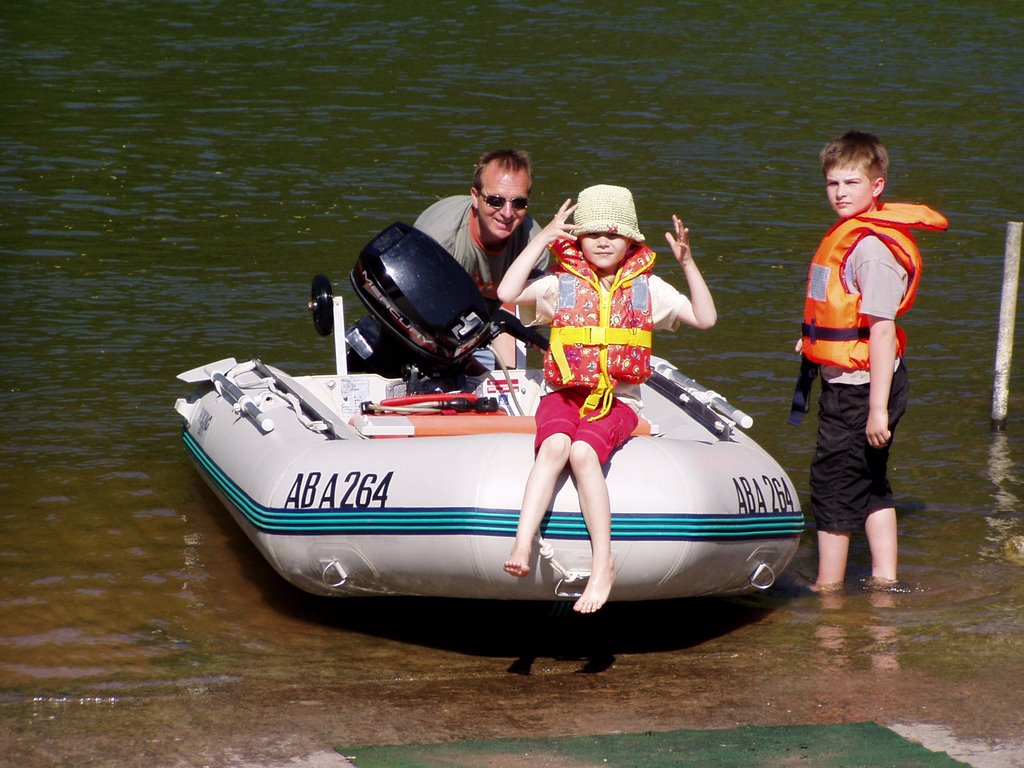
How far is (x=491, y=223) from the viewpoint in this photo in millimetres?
6277

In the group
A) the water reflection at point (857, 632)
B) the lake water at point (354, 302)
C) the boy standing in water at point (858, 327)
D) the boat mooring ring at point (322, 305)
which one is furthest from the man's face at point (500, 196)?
the water reflection at point (857, 632)

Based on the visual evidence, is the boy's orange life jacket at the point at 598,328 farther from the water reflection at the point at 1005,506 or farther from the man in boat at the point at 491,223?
the water reflection at the point at 1005,506

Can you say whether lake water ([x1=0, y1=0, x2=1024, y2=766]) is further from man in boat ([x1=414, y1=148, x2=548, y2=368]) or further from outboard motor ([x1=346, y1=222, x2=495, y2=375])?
man in boat ([x1=414, y1=148, x2=548, y2=368])

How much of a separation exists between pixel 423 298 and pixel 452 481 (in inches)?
52.5

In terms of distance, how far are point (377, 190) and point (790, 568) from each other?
7972mm

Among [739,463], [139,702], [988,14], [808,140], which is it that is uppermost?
[988,14]

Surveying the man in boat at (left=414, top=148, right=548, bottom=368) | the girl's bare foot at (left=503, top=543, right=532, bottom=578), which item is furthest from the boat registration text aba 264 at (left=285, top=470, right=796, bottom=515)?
the man in boat at (left=414, top=148, right=548, bottom=368)

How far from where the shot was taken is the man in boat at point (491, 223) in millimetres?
6168

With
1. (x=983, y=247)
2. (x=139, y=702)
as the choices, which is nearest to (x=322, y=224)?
(x=983, y=247)

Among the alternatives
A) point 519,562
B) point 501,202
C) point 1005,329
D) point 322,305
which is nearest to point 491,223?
point 501,202

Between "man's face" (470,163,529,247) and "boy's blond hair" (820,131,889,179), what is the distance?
132 centimetres

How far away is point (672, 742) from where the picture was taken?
4.38 metres

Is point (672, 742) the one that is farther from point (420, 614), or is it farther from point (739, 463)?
point (420, 614)

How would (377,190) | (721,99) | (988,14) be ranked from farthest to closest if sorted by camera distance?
1. (988,14)
2. (721,99)
3. (377,190)
